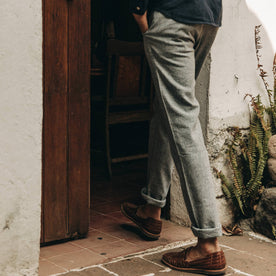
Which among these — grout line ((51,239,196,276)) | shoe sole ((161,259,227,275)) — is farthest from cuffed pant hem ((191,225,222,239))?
grout line ((51,239,196,276))

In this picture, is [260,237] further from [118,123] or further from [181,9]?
[118,123]

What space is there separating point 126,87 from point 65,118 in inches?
81.8

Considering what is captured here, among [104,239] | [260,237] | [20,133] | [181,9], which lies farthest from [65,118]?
[260,237]

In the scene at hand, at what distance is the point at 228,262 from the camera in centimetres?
272

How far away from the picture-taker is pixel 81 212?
292 cm

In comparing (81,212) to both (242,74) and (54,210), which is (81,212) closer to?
(54,210)

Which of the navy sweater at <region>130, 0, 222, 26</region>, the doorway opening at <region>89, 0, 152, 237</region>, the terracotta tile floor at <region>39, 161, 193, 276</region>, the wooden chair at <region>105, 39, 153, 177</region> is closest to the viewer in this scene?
the navy sweater at <region>130, 0, 222, 26</region>

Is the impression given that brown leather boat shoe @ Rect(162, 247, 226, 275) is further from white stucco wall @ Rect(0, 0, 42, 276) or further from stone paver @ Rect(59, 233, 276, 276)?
white stucco wall @ Rect(0, 0, 42, 276)

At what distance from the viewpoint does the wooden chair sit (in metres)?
4.57

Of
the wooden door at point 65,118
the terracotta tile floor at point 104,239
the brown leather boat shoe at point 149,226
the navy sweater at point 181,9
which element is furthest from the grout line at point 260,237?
the navy sweater at point 181,9

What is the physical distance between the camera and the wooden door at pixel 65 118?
2.68 meters

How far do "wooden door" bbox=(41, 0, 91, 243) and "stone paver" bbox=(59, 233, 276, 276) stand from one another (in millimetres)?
413

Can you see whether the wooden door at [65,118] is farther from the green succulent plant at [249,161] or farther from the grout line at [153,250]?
the green succulent plant at [249,161]

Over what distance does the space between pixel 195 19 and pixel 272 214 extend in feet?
4.51
